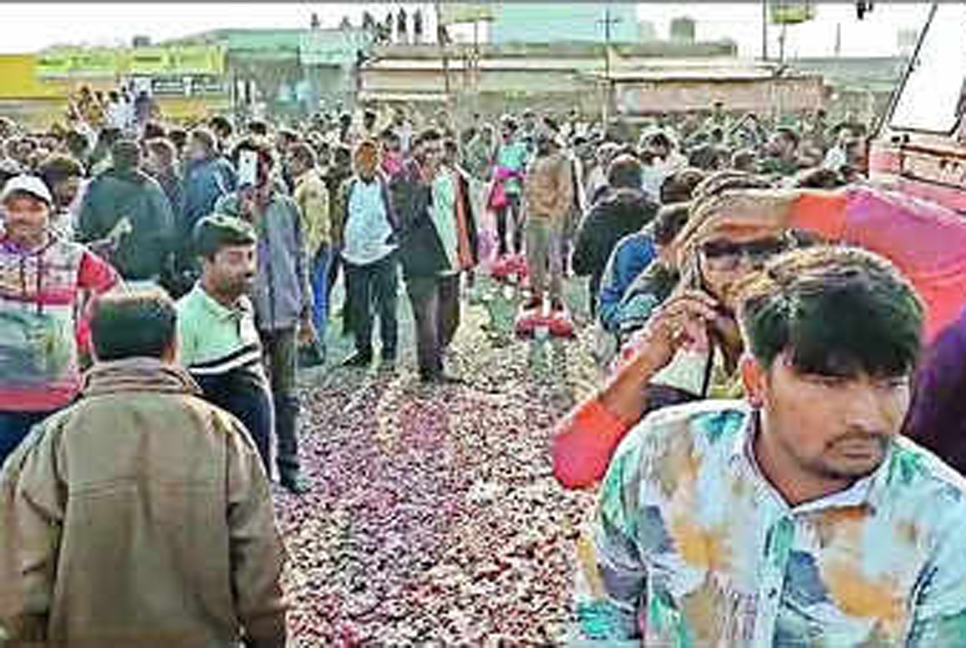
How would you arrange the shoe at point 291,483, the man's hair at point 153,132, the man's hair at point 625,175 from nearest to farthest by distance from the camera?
the shoe at point 291,483 → the man's hair at point 625,175 → the man's hair at point 153,132

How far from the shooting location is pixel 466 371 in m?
14.5

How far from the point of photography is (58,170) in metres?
9.08

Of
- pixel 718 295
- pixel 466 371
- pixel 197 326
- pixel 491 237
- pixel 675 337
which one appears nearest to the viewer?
pixel 675 337

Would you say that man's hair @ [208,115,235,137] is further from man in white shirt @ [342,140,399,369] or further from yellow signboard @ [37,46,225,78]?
yellow signboard @ [37,46,225,78]

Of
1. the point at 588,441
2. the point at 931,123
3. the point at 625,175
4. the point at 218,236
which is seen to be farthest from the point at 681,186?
the point at 625,175

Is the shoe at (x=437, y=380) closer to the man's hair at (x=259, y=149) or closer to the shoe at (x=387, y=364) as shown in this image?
the shoe at (x=387, y=364)

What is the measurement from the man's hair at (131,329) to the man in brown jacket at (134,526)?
6 centimetres

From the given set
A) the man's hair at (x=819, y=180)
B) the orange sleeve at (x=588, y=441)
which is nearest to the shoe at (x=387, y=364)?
the man's hair at (x=819, y=180)

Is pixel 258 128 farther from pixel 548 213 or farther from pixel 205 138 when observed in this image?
pixel 548 213

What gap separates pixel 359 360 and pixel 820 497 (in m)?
12.2

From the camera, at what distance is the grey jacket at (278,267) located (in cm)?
1035

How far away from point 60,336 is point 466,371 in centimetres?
789

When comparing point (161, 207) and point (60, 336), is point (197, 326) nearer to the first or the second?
point (60, 336)

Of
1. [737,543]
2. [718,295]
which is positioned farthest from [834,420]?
[718,295]
